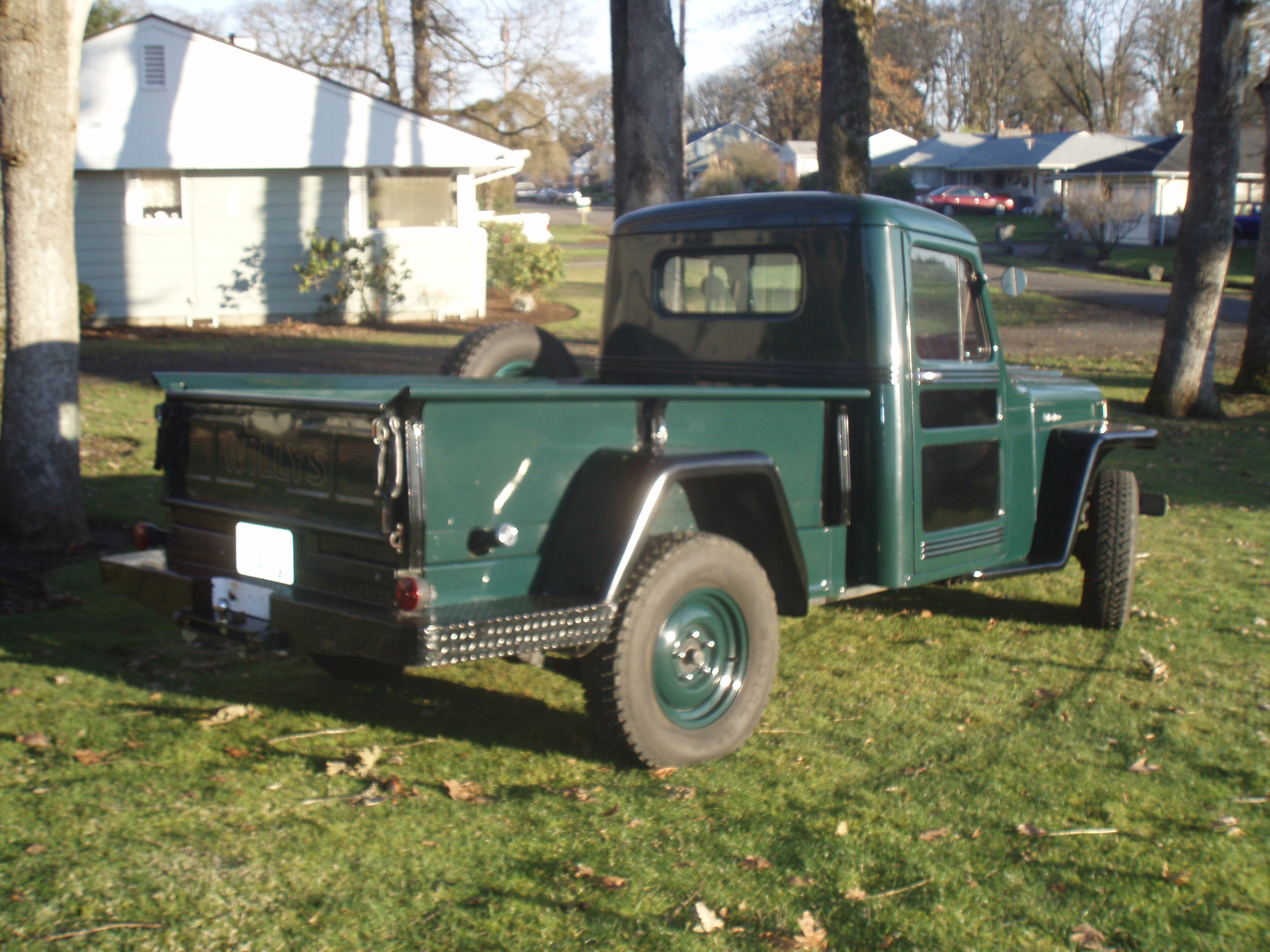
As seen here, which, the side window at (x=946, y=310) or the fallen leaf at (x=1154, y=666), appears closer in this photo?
the side window at (x=946, y=310)

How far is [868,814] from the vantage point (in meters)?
3.87

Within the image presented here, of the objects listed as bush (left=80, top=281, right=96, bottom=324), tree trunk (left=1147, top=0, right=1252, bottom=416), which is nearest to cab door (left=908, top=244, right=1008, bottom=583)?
tree trunk (left=1147, top=0, right=1252, bottom=416)

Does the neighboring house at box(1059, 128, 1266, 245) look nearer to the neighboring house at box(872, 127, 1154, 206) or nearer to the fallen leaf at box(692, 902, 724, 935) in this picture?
the neighboring house at box(872, 127, 1154, 206)

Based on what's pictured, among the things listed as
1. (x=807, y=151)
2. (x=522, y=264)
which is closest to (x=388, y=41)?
(x=522, y=264)

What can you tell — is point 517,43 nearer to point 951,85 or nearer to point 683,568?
point 683,568

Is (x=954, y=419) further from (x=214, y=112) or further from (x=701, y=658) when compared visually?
(x=214, y=112)

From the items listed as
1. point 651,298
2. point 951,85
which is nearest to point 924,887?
point 651,298

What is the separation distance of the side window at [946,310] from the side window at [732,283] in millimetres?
526

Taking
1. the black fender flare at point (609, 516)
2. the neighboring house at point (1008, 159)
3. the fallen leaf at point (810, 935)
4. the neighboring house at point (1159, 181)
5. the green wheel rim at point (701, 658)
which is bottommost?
the fallen leaf at point (810, 935)

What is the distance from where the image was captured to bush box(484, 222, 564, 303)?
2242 cm

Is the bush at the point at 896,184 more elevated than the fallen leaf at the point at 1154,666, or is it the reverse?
the bush at the point at 896,184

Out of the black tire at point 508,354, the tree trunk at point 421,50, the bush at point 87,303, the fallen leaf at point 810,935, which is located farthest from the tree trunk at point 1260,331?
the tree trunk at point 421,50

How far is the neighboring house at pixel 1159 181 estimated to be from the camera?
44062 millimetres

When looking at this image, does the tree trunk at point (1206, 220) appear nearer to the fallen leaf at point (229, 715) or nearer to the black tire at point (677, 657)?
the black tire at point (677, 657)
